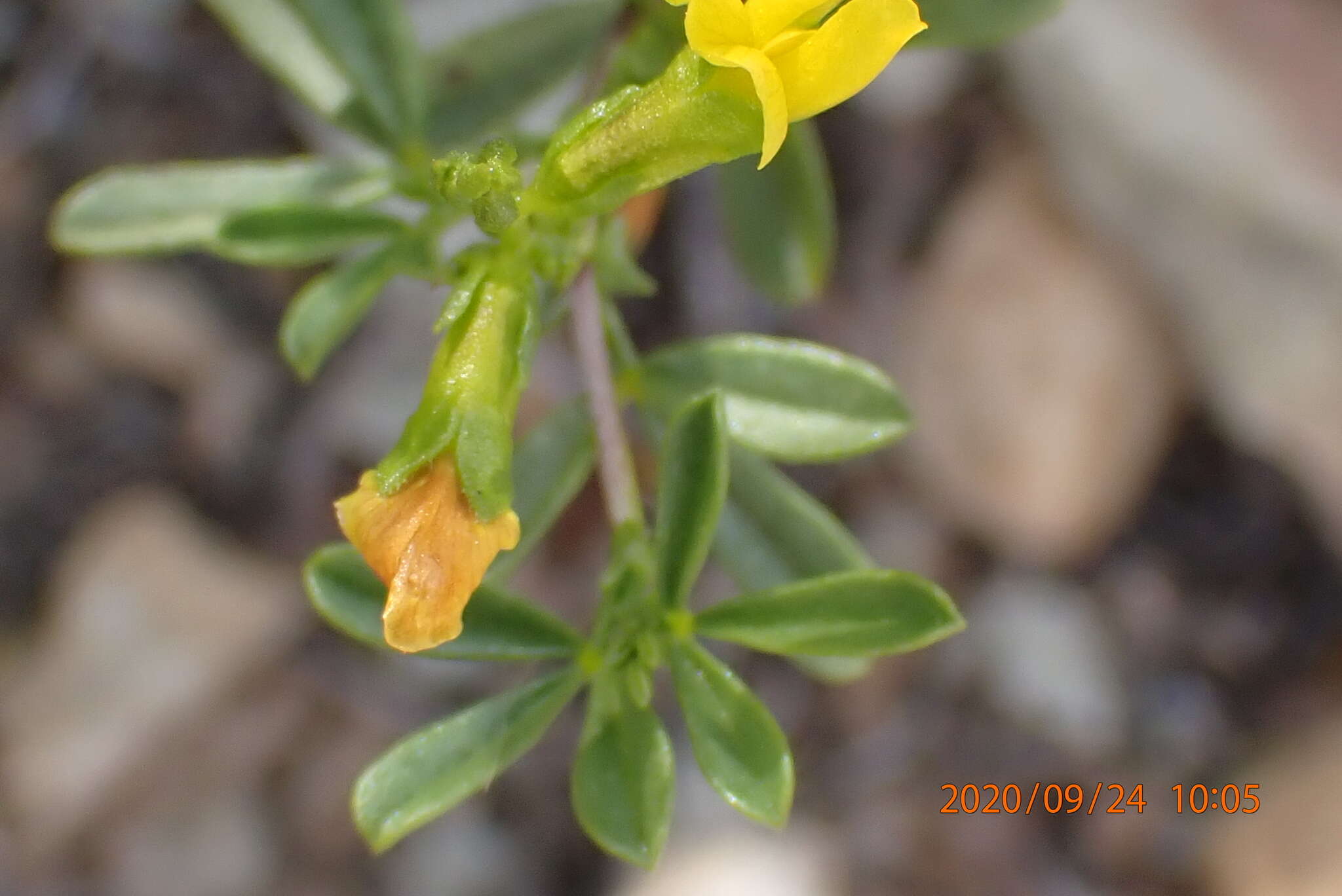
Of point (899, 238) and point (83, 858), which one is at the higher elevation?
point (899, 238)

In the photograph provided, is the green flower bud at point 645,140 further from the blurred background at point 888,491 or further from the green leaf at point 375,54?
the blurred background at point 888,491

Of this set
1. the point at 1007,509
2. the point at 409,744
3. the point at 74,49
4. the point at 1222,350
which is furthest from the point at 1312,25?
the point at 74,49

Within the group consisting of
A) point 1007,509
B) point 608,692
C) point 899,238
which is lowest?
point 1007,509

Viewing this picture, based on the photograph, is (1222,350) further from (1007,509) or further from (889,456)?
(889,456)

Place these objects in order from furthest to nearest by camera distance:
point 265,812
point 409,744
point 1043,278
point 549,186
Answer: point 265,812, point 1043,278, point 409,744, point 549,186

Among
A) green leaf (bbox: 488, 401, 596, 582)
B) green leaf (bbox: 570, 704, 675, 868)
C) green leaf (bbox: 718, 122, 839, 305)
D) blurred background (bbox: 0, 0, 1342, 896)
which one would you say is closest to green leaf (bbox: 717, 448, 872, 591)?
green leaf (bbox: 488, 401, 596, 582)
